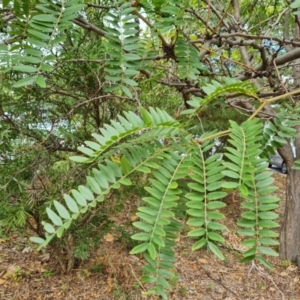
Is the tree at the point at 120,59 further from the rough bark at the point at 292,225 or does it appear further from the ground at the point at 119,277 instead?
the rough bark at the point at 292,225

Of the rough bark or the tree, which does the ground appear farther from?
the tree

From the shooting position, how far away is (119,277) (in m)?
2.22

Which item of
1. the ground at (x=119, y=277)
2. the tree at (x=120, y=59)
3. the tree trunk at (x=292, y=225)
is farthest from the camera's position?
the tree trunk at (x=292, y=225)

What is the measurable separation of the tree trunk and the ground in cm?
22

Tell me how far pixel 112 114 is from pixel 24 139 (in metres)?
0.47

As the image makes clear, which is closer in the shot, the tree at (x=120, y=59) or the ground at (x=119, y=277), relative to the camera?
the tree at (x=120, y=59)

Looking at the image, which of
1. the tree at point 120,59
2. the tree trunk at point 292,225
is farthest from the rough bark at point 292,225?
the tree at point 120,59

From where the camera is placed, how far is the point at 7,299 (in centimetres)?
204

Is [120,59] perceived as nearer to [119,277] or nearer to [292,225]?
[119,277]

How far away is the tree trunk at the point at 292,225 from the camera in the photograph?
10.2 feet

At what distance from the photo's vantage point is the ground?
2143mm

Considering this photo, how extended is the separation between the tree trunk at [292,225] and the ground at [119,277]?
0.22 meters

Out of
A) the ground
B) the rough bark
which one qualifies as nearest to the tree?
the ground

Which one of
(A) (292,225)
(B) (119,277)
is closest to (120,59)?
(B) (119,277)
